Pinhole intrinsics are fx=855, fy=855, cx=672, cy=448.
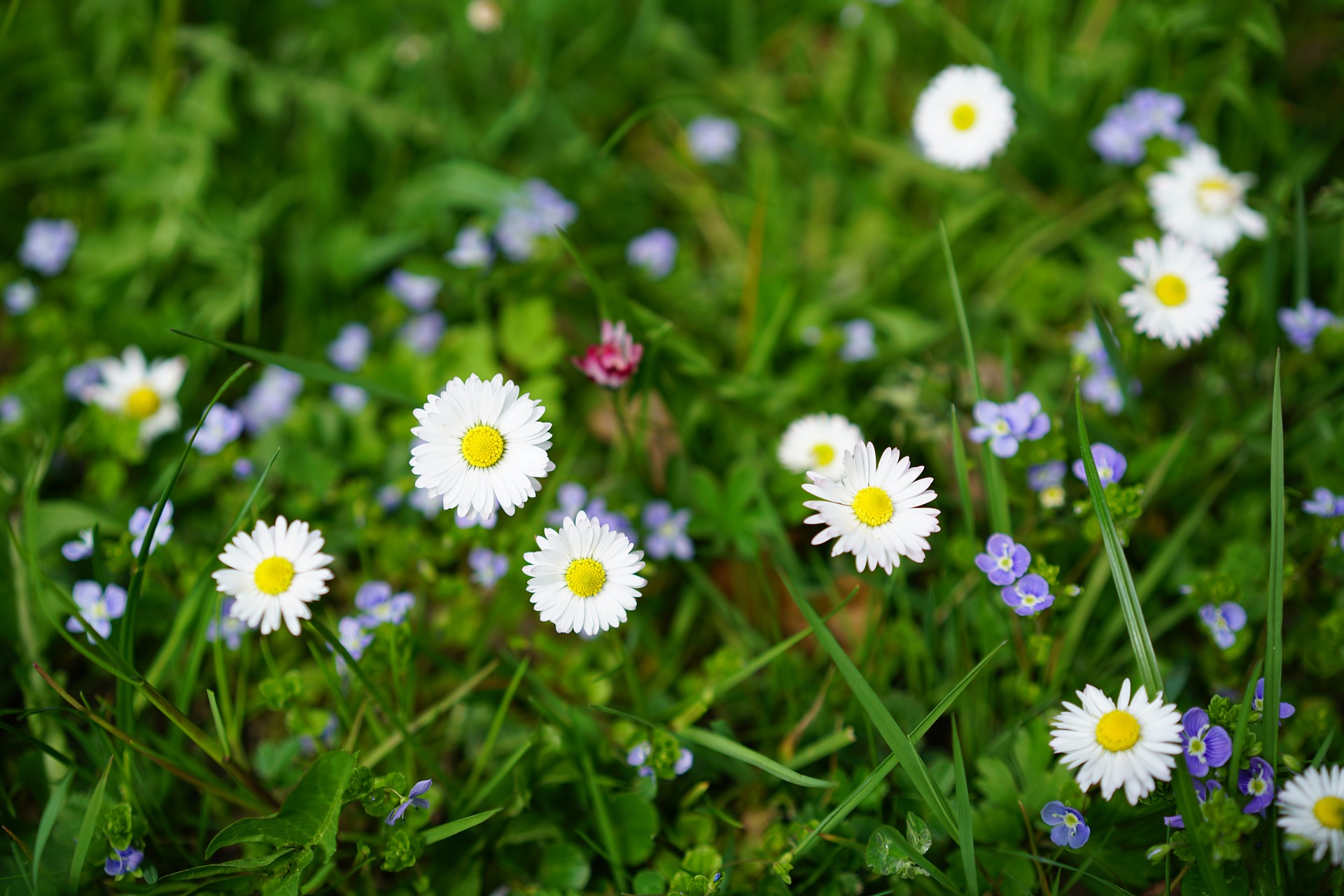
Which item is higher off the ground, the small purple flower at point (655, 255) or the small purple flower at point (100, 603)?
the small purple flower at point (655, 255)

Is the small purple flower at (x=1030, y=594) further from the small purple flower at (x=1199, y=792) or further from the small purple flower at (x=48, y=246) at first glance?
the small purple flower at (x=48, y=246)

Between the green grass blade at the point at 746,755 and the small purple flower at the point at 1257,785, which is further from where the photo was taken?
the green grass blade at the point at 746,755

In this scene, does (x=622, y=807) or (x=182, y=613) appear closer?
(x=622, y=807)

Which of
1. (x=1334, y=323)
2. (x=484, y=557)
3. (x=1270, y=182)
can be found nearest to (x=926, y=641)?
(x=484, y=557)

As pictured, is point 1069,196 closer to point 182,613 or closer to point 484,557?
point 484,557

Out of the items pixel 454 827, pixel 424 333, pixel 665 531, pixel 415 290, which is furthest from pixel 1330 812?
pixel 415 290

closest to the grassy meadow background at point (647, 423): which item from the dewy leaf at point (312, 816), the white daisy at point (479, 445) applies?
the dewy leaf at point (312, 816)
